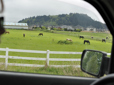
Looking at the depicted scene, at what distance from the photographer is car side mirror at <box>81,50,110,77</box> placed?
1.76 m

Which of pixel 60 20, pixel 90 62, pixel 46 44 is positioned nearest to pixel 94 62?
pixel 90 62

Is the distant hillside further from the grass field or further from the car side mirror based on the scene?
the car side mirror

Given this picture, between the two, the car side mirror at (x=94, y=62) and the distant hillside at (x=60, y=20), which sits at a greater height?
the distant hillside at (x=60, y=20)

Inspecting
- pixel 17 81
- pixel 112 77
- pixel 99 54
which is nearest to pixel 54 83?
pixel 17 81

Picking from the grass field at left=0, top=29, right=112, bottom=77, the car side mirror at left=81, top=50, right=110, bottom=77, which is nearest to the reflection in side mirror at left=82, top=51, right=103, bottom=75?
the car side mirror at left=81, top=50, right=110, bottom=77

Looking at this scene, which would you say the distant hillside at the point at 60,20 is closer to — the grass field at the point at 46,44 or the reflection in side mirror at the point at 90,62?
the grass field at the point at 46,44

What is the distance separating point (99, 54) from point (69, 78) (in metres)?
0.70

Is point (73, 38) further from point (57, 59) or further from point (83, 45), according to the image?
point (57, 59)

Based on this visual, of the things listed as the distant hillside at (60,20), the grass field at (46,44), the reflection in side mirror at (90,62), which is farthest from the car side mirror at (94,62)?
the distant hillside at (60,20)

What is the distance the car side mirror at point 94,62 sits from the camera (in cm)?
176

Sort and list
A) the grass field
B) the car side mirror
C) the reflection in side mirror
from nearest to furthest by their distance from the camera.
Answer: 1. the car side mirror
2. the reflection in side mirror
3. the grass field

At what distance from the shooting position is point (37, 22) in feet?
10.6

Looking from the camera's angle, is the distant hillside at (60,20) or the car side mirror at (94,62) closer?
the car side mirror at (94,62)

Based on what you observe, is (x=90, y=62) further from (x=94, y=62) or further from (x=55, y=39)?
(x=55, y=39)
